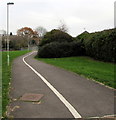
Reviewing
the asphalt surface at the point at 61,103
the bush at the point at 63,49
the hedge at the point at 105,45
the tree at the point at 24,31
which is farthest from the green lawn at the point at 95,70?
the tree at the point at 24,31

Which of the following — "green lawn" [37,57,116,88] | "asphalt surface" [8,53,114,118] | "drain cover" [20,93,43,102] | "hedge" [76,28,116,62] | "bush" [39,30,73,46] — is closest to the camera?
"asphalt surface" [8,53,114,118]

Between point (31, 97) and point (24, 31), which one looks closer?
point (31, 97)

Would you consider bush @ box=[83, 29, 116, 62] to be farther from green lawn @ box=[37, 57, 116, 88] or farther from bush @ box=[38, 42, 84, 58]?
bush @ box=[38, 42, 84, 58]

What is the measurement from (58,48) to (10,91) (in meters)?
27.1

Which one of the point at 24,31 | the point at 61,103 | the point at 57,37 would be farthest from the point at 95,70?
the point at 24,31

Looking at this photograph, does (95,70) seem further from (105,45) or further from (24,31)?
(24,31)

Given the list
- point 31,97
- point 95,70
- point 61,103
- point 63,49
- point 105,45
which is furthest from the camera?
point 63,49

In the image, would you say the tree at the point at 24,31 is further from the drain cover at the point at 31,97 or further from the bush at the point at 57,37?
the drain cover at the point at 31,97

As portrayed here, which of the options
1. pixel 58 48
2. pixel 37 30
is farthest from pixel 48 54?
pixel 37 30

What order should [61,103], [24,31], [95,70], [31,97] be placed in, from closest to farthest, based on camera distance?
1. [61,103]
2. [31,97]
3. [95,70]
4. [24,31]

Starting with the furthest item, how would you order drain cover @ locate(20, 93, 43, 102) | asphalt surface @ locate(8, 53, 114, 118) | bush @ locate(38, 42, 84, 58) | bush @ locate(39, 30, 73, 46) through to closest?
1. bush @ locate(39, 30, 73, 46)
2. bush @ locate(38, 42, 84, 58)
3. drain cover @ locate(20, 93, 43, 102)
4. asphalt surface @ locate(8, 53, 114, 118)

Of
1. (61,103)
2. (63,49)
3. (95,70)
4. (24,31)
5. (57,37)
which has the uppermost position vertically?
(24,31)

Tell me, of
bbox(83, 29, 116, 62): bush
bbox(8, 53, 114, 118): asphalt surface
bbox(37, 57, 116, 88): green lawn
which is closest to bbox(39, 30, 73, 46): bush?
bbox(83, 29, 116, 62): bush

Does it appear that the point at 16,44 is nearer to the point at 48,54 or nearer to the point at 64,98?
the point at 48,54
